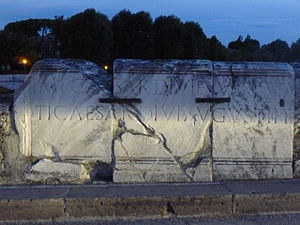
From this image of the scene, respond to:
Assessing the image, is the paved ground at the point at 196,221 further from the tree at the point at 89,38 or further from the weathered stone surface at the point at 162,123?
the tree at the point at 89,38

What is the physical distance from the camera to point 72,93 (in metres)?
4.96

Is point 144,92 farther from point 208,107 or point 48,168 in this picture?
point 48,168

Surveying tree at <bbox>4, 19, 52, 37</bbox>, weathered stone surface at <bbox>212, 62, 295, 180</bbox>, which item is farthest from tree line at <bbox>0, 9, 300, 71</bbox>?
weathered stone surface at <bbox>212, 62, 295, 180</bbox>

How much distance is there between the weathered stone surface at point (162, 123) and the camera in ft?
16.3

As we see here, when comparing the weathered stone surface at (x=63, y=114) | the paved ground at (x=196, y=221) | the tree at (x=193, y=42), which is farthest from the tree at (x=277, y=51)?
the paved ground at (x=196, y=221)

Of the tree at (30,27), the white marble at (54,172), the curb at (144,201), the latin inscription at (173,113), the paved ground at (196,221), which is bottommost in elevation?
the paved ground at (196,221)

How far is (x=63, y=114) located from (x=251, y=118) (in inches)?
72.7

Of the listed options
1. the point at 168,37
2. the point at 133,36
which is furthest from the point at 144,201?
the point at 168,37

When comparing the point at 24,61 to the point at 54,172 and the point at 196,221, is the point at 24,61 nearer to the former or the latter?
the point at 54,172

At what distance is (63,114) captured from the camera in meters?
4.96

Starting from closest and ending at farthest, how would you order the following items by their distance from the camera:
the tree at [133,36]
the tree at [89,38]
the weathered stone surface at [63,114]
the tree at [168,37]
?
the weathered stone surface at [63,114] → the tree at [89,38] → the tree at [168,37] → the tree at [133,36]

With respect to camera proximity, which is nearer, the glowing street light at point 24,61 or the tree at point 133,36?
the tree at point 133,36

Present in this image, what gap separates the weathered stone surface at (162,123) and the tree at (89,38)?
139ft

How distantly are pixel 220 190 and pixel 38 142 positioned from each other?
182 cm
